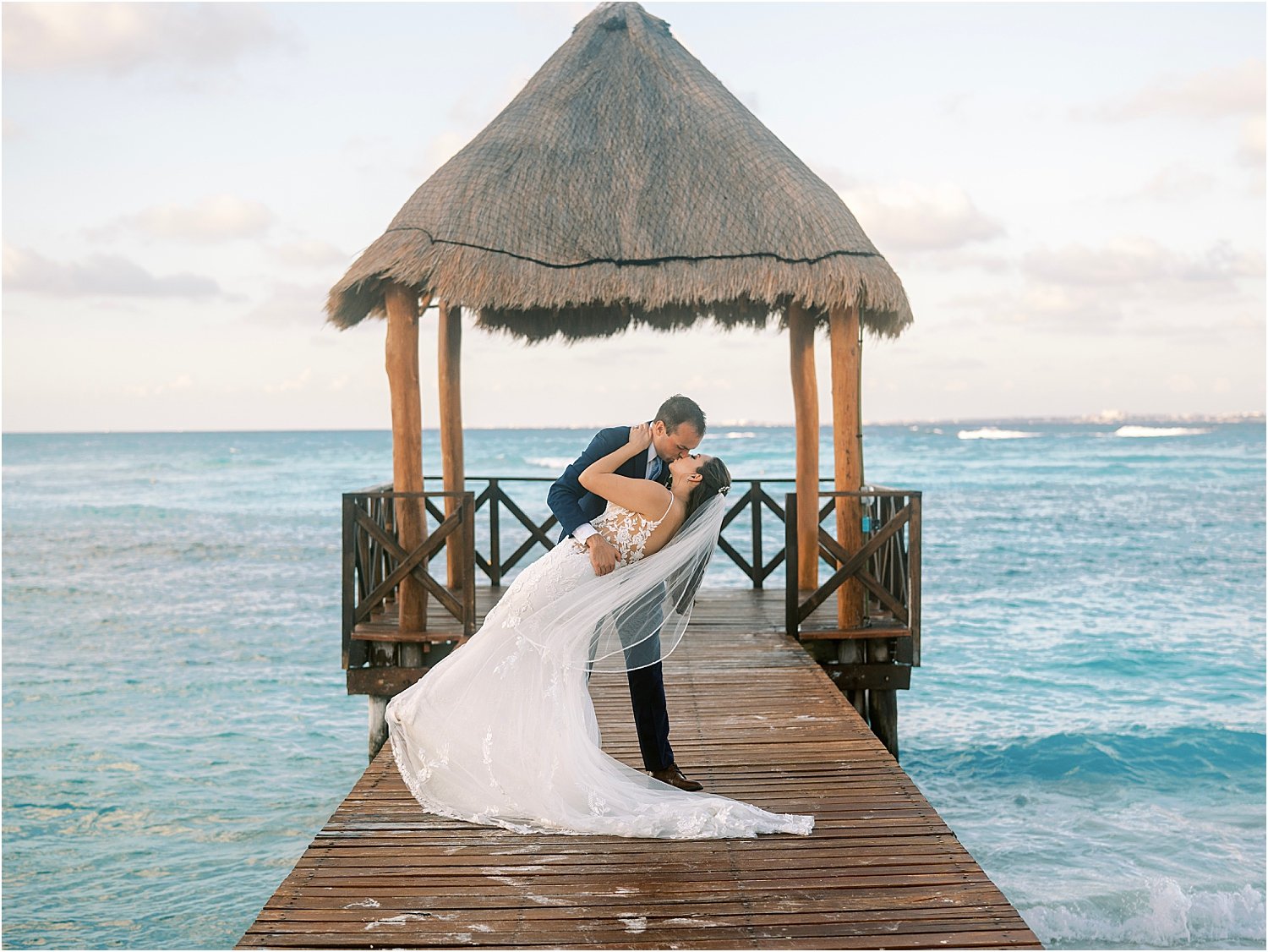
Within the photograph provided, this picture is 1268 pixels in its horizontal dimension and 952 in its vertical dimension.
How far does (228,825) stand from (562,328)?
5685mm

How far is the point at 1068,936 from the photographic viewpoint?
7.76 m

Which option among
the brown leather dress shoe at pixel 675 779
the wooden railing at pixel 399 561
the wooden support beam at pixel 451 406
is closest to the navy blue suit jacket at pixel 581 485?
the brown leather dress shoe at pixel 675 779

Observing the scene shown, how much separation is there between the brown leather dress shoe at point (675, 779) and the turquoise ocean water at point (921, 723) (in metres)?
4.30

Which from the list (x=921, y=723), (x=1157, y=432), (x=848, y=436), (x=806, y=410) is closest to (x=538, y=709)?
(x=848, y=436)

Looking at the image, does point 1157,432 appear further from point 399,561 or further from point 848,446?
point 399,561

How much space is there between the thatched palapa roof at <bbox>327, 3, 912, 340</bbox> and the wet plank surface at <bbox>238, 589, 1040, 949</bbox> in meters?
3.91

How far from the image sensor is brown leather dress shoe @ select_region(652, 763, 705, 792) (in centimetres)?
493

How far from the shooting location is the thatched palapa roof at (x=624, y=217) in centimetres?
823

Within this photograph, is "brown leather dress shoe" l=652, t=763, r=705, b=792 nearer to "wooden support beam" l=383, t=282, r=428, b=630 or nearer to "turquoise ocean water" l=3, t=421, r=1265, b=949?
"wooden support beam" l=383, t=282, r=428, b=630

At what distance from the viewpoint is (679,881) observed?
398 centimetres

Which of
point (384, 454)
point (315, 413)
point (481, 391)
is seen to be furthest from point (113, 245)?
point (384, 454)

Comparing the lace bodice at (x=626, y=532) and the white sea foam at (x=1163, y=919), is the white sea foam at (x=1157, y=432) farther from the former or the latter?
the lace bodice at (x=626, y=532)

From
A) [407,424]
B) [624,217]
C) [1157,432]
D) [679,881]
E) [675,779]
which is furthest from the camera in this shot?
[1157,432]

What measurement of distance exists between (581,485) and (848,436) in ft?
14.2
